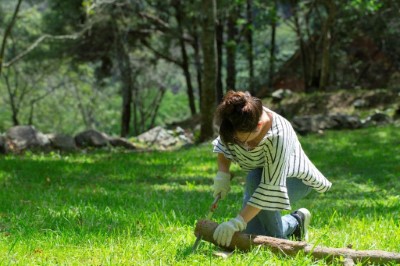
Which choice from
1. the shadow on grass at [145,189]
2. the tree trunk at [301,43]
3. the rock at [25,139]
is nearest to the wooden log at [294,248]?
the shadow on grass at [145,189]

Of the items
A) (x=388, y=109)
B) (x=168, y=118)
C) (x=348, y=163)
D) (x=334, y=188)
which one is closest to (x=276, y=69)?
(x=388, y=109)

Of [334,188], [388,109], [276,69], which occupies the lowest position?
[334,188]

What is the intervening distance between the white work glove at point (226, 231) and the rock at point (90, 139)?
1108 cm

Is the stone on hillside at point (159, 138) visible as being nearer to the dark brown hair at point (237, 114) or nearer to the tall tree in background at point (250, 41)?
the tall tree in background at point (250, 41)

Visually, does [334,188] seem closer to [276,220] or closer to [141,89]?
[276,220]

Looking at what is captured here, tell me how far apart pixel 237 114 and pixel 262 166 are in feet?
2.23

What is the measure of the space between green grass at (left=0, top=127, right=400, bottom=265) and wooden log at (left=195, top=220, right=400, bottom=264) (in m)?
0.08

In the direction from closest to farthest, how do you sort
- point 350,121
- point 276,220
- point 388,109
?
point 276,220, point 350,121, point 388,109

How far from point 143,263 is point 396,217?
271 centimetres

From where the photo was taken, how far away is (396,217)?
513 centimetres

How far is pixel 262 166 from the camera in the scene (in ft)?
13.2

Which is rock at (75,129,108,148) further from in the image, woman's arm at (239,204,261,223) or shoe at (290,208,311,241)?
woman's arm at (239,204,261,223)

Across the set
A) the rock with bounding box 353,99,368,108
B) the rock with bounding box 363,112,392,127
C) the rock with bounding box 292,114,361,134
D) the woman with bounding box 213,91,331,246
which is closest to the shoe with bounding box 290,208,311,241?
the woman with bounding box 213,91,331,246

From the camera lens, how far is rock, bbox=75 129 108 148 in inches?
571
